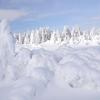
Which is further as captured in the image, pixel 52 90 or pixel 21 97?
pixel 52 90

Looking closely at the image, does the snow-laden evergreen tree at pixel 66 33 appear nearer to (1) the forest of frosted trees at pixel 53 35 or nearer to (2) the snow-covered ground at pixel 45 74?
(1) the forest of frosted trees at pixel 53 35

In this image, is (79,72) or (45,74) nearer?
(79,72)

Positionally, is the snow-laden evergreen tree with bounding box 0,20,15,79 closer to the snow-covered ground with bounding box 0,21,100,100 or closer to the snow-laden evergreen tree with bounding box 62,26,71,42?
the snow-covered ground with bounding box 0,21,100,100

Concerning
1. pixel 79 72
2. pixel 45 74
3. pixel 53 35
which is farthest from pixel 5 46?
pixel 53 35

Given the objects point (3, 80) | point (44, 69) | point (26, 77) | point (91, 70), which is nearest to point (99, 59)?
point (91, 70)

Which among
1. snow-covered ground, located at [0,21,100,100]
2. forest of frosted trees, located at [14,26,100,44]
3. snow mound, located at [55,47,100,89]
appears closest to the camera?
snow-covered ground, located at [0,21,100,100]

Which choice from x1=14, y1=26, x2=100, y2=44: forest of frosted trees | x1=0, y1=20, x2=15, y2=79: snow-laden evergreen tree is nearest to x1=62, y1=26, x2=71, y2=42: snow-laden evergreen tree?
x1=14, y1=26, x2=100, y2=44: forest of frosted trees

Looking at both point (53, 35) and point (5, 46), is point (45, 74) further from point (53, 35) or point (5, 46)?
point (53, 35)

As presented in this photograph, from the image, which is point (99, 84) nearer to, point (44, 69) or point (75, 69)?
point (75, 69)

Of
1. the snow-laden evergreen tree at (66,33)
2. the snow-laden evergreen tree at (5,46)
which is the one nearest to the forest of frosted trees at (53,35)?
the snow-laden evergreen tree at (66,33)
